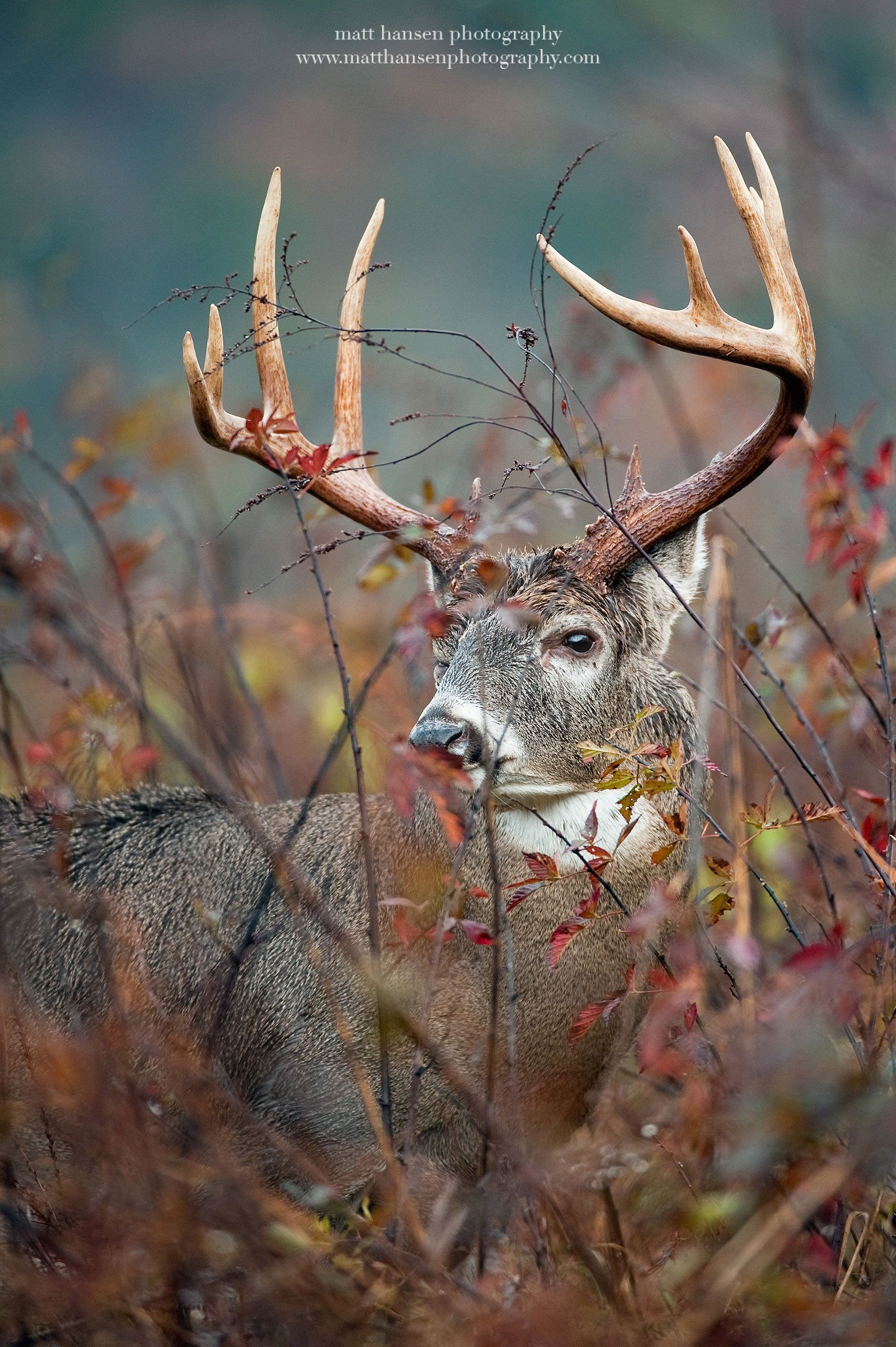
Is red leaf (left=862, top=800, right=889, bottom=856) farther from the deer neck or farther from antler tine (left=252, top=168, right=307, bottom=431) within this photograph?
antler tine (left=252, top=168, right=307, bottom=431)

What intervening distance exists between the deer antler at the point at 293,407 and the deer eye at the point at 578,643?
0.42 m

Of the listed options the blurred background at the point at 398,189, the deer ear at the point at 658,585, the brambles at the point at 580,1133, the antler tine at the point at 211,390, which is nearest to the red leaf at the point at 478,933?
the brambles at the point at 580,1133

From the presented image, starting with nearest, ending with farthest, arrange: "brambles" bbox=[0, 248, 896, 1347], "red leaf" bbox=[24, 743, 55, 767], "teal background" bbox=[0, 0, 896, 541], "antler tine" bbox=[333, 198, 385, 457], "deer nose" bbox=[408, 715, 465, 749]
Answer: "brambles" bbox=[0, 248, 896, 1347] < "deer nose" bbox=[408, 715, 465, 749] < "antler tine" bbox=[333, 198, 385, 457] < "red leaf" bbox=[24, 743, 55, 767] < "teal background" bbox=[0, 0, 896, 541]

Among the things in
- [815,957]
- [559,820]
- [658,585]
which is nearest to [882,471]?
[658,585]

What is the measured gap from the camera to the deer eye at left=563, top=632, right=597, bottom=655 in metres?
3.72

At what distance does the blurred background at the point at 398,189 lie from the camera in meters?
11.3

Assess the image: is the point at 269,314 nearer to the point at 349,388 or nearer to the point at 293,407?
the point at 293,407

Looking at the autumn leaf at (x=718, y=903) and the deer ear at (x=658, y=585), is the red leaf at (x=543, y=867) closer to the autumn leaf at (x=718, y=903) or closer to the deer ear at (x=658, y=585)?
the autumn leaf at (x=718, y=903)

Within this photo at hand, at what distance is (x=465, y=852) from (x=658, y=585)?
109cm

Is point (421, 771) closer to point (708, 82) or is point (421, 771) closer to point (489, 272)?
point (708, 82)

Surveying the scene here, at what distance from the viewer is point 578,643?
12.2 feet

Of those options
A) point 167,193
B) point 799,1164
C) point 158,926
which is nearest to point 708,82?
point 167,193

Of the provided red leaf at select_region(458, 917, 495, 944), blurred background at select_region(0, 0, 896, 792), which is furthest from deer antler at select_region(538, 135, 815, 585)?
blurred background at select_region(0, 0, 896, 792)

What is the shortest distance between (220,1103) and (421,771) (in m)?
1.61
